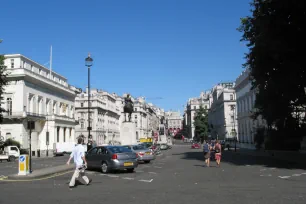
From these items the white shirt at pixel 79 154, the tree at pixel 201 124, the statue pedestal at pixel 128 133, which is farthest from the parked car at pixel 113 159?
the tree at pixel 201 124

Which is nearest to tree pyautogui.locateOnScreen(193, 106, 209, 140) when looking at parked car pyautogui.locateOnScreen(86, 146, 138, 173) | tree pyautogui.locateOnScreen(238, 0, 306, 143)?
tree pyautogui.locateOnScreen(238, 0, 306, 143)

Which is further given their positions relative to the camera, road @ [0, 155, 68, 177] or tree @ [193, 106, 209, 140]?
tree @ [193, 106, 209, 140]

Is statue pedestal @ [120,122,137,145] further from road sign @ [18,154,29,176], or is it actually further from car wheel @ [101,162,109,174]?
road sign @ [18,154,29,176]

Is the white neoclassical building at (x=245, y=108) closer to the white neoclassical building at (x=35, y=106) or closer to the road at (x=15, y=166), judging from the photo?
the white neoclassical building at (x=35, y=106)

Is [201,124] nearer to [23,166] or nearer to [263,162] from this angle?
[263,162]

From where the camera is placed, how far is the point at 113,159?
1909 centimetres

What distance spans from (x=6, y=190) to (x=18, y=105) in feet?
187

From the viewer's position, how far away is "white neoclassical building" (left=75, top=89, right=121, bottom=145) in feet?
355

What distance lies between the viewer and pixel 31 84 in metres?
69.5

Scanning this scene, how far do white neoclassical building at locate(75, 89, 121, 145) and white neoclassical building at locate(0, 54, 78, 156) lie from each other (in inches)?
729

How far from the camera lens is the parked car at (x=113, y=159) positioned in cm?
1905

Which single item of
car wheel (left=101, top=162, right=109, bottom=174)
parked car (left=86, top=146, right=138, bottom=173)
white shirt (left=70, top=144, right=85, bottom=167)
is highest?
white shirt (left=70, top=144, right=85, bottom=167)

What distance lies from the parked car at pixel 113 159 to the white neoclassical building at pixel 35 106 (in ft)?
127

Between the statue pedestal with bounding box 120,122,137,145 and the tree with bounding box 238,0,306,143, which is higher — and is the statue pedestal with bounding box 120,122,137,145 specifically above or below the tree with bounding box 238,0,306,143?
below
